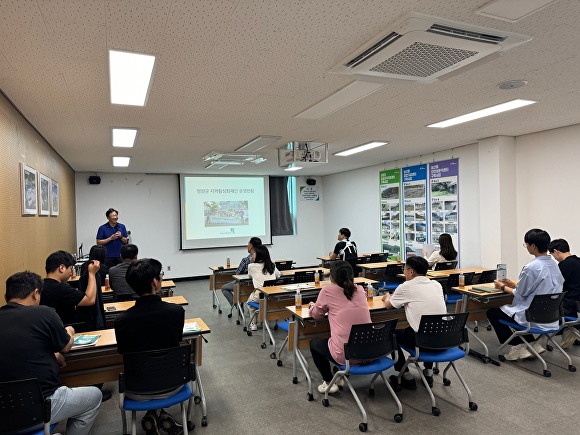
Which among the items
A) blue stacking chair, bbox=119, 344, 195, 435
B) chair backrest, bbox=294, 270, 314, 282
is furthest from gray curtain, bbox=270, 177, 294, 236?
blue stacking chair, bbox=119, 344, 195, 435

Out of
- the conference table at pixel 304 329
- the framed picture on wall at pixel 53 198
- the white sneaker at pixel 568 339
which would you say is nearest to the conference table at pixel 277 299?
the conference table at pixel 304 329

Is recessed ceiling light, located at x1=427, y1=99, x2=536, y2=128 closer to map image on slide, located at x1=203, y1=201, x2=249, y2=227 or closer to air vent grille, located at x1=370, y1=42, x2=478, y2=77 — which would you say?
air vent grille, located at x1=370, y1=42, x2=478, y2=77

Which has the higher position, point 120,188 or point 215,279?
point 120,188

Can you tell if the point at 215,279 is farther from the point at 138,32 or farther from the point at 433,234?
the point at 138,32

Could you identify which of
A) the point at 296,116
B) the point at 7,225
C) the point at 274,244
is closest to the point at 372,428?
the point at 296,116

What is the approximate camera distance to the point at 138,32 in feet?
7.38

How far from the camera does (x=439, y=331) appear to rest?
3191 millimetres

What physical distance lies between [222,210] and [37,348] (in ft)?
27.6

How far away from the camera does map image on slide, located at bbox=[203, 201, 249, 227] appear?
10.4m

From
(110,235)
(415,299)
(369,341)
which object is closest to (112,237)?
(110,235)

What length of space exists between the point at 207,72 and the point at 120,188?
25.7 feet

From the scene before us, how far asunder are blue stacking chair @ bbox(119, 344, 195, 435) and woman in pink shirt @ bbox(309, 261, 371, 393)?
1.25 metres

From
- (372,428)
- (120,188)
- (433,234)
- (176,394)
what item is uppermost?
(120,188)

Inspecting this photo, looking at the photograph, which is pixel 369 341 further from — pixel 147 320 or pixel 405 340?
pixel 147 320
